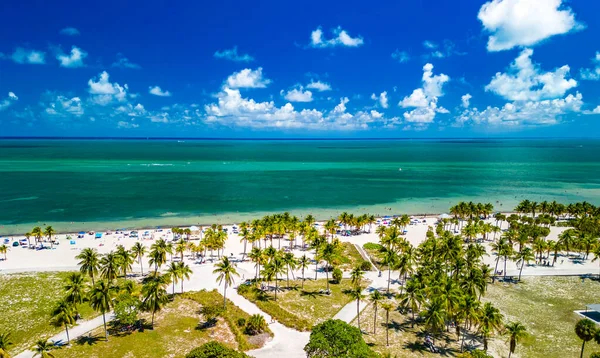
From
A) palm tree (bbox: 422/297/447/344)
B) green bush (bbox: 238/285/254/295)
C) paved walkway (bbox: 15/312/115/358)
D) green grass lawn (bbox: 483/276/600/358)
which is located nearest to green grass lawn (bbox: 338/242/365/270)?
green bush (bbox: 238/285/254/295)

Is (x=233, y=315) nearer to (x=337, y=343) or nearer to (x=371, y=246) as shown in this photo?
(x=337, y=343)

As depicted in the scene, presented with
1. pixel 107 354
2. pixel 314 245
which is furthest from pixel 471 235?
pixel 107 354

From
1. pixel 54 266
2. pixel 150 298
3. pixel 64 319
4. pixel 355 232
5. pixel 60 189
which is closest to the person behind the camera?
pixel 64 319

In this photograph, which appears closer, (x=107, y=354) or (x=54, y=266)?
(x=107, y=354)

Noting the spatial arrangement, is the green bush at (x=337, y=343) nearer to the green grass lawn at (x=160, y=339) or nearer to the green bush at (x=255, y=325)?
the green bush at (x=255, y=325)

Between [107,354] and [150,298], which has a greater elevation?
[150,298]

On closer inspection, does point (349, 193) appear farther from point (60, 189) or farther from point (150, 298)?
point (60, 189)

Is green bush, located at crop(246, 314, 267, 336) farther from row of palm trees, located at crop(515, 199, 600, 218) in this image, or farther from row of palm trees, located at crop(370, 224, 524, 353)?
row of palm trees, located at crop(515, 199, 600, 218)

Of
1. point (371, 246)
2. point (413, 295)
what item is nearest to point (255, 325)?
point (413, 295)
